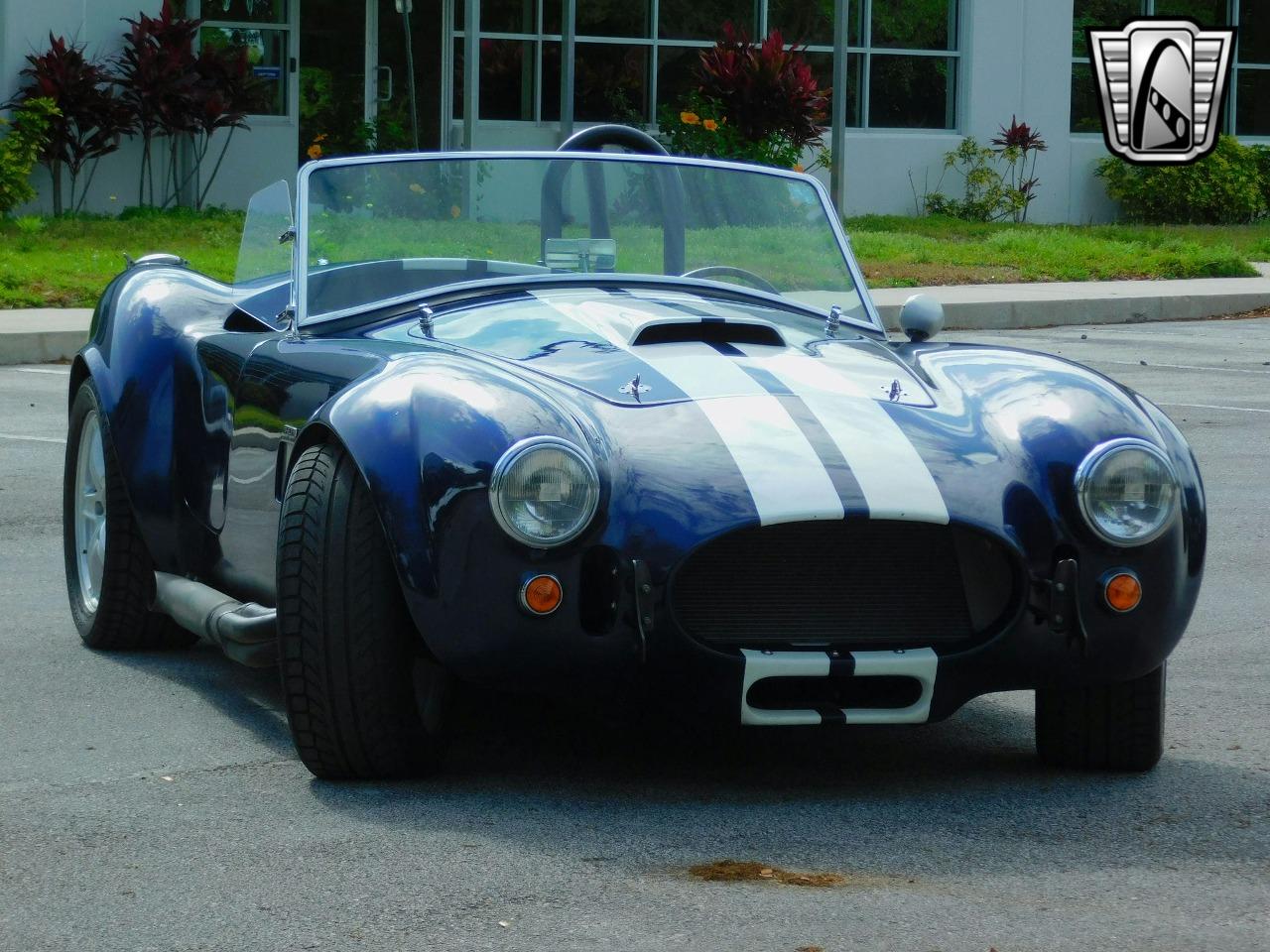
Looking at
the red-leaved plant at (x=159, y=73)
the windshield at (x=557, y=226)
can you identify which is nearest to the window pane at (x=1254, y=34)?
the red-leaved plant at (x=159, y=73)

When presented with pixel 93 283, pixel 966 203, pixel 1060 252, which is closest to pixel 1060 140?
pixel 966 203

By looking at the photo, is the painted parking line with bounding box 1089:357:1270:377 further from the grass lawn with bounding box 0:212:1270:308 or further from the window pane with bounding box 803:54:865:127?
the window pane with bounding box 803:54:865:127

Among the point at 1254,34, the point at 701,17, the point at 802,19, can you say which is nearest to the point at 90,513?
the point at 701,17

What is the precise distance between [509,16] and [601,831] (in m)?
22.9

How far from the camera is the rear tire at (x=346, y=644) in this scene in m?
4.05

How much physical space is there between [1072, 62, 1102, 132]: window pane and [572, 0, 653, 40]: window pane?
6417 mm

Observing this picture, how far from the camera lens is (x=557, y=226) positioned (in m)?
5.50

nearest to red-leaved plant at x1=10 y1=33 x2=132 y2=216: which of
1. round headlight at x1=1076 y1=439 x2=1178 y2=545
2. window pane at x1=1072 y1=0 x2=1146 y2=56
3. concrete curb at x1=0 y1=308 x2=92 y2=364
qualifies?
concrete curb at x1=0 y1=308 x2=92 y2=364

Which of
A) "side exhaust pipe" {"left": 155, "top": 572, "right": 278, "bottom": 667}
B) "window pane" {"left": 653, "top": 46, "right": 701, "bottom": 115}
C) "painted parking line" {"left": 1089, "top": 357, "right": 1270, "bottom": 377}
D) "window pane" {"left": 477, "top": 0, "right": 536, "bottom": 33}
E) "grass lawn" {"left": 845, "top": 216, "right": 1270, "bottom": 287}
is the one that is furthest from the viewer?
"window pane" {"left": 653, "top": 46, "right": 701, "bottom": 115}

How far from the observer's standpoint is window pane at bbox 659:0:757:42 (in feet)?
86.7

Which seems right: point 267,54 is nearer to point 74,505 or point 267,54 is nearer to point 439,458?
point 74,505

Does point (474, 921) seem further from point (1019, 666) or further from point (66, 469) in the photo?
point (66, 469)

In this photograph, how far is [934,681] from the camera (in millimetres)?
4066

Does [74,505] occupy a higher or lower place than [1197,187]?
lower
